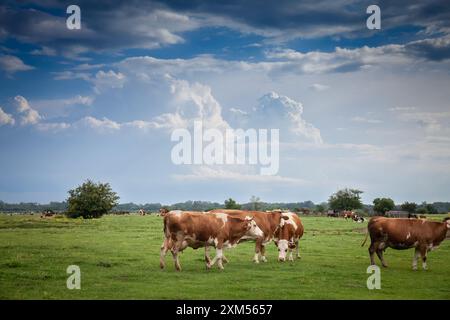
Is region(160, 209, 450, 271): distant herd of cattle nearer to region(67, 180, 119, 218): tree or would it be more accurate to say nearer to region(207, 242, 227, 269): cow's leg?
region(207, 242, 227, 269): cow's leg

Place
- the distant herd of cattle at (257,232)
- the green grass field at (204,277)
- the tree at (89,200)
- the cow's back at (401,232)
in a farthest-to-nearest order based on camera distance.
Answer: the tree at (89,200) < the cow's back at (401,232) < the distant herd of cattle at (257,232) < the green grass field at (204,277)

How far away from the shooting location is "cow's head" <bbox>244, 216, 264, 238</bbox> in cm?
2222

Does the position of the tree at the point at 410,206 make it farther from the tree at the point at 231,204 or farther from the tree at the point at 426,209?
the tree at the point at 231,204

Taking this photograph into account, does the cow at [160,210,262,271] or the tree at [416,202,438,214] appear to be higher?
the cow at [160,210,262,271]

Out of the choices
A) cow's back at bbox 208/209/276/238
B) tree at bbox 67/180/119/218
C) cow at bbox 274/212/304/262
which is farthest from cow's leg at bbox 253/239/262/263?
tree at bbox 67/180/119/218

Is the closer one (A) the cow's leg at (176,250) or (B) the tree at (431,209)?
(A) the cow's leg at (176,250)

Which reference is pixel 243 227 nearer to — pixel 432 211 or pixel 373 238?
pixel 373 238

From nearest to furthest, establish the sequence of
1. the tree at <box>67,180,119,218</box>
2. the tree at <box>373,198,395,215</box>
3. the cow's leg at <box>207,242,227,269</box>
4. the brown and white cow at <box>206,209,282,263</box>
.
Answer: the cow's leg at <box>207,242,227,269</box> → the brown and white cow at <box>206,209,282,263</box> → the tree at <box>67,180,119,218</box> → the tree at <box>373,198,395,215</box>

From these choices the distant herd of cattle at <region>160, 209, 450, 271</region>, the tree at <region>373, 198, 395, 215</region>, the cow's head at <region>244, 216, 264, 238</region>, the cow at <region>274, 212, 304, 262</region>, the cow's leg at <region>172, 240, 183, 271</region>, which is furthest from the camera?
the tree at <region>373, 198, 395, 215</region>

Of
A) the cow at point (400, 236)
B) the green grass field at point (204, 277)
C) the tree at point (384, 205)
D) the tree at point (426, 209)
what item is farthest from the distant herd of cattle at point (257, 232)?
the tree at point (426, 209)

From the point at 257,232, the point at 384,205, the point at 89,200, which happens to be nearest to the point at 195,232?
the point at 257,232

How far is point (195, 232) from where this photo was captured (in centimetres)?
2019

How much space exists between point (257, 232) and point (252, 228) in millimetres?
303

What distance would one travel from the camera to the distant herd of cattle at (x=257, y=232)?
20.1m
